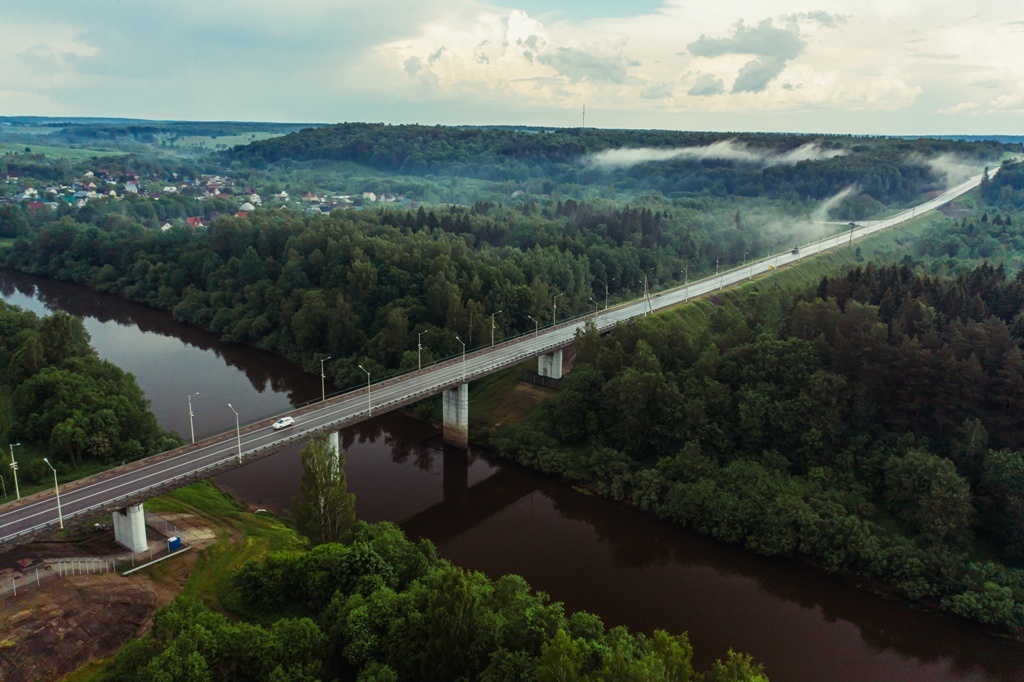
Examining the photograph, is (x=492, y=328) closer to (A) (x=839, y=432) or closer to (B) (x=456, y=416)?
(B) (x=456, y=416)

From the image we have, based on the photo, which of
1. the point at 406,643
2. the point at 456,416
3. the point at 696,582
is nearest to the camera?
the point at 406,643

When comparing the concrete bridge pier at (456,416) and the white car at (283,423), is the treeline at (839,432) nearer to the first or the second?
the concrete bridge pier at (456,416)

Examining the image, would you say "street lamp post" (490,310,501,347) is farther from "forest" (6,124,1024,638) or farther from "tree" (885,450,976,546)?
"tree" (885,450,976,546)

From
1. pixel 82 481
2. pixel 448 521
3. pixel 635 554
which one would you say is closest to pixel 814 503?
pixel 635 554

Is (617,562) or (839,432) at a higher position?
(839,432)

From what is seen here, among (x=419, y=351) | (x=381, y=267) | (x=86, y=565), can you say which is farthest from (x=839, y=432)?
(x=381, y=267)

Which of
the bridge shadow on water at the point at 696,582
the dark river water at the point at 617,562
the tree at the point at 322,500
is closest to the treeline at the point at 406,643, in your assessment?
the tree at the point at 322,500

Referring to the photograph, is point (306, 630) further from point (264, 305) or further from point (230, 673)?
point (264, 305)
